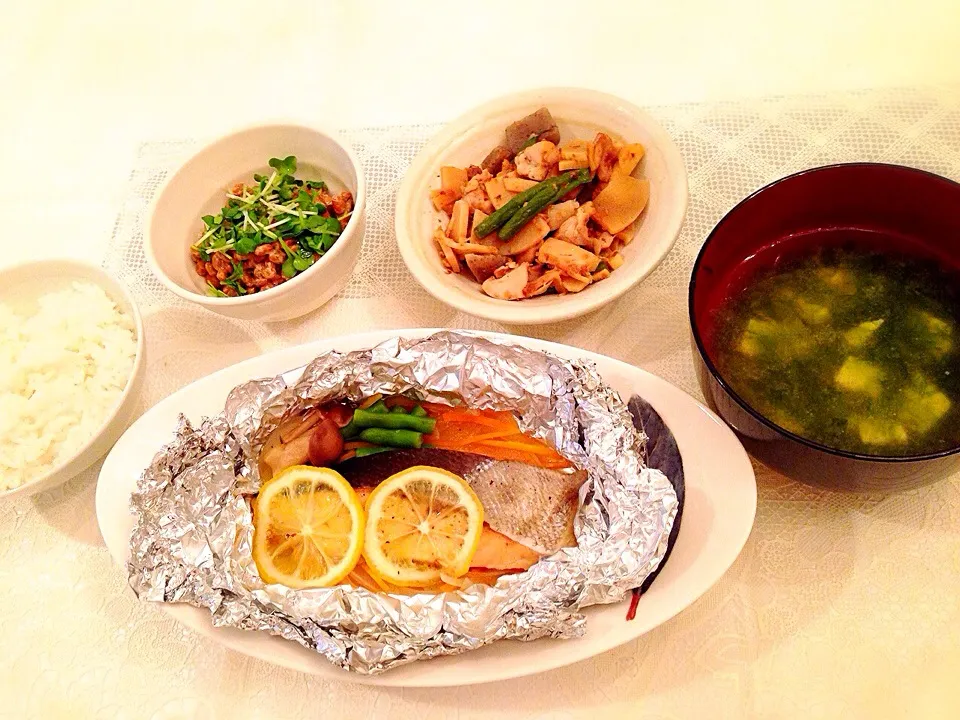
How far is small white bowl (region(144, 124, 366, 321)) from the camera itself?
1.36m

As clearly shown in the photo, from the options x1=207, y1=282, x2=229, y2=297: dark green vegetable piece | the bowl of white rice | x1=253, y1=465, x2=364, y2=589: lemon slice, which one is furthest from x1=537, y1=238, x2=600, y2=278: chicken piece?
the bowl of white rice

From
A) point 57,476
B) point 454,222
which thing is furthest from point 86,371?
point 454,222

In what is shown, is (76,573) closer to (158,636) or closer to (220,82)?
(158,636)

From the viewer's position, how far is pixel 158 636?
47.3 inches

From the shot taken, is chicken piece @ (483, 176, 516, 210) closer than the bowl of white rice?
No

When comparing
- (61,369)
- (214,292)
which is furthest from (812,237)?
(61,369)

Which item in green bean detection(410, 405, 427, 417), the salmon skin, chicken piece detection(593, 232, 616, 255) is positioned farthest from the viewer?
chicken piece detection(593, 232, 616, 255)

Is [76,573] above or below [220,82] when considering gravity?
below

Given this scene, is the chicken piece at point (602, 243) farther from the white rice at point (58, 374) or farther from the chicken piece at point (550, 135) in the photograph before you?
the white rice at point (58, 374)

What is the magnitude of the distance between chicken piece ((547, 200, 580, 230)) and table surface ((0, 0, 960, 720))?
19 cm

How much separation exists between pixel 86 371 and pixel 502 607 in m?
0.89

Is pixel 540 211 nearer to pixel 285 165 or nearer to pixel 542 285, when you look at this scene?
pixel 542 285

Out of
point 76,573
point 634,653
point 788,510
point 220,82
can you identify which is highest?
point 220,82

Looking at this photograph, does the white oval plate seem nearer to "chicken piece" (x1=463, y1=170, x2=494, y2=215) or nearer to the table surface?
the table surface
